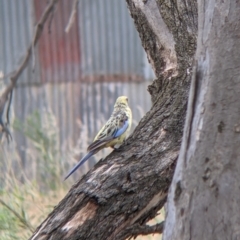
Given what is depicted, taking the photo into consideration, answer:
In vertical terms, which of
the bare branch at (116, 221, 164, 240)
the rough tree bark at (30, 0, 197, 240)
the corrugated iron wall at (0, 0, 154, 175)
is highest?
the corrugated iron wall at (0, 0, 154, 175)

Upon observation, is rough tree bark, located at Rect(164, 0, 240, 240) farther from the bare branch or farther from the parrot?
the parrot

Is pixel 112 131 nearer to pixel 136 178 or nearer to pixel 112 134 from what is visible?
pixel 112 134

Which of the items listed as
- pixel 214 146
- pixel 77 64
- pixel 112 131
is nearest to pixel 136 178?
pixel 214 146

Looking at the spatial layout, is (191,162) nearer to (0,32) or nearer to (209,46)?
(209,46)

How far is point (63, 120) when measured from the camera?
426 inches

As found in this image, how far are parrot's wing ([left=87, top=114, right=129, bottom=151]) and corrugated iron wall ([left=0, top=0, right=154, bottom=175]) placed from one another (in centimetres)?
630

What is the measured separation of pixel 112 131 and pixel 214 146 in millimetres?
1384

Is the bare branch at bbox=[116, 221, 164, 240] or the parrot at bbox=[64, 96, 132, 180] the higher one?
the parrot at bbox=[64, 96, 132, 180]

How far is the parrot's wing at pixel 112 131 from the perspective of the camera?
3.92 metres

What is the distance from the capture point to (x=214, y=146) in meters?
2.66

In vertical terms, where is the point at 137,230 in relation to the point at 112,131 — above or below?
below

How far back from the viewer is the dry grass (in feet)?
16.7

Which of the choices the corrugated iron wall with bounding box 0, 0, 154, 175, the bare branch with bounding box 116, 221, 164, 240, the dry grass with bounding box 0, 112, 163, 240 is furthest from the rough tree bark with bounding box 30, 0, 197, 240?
the corrugated iron wall with bounding box 0, 0, 154, 175

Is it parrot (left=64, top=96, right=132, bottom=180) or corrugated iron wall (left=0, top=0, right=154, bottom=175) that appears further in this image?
corrugated iron wall (left=0, top=0, right=154, bottom=175)
